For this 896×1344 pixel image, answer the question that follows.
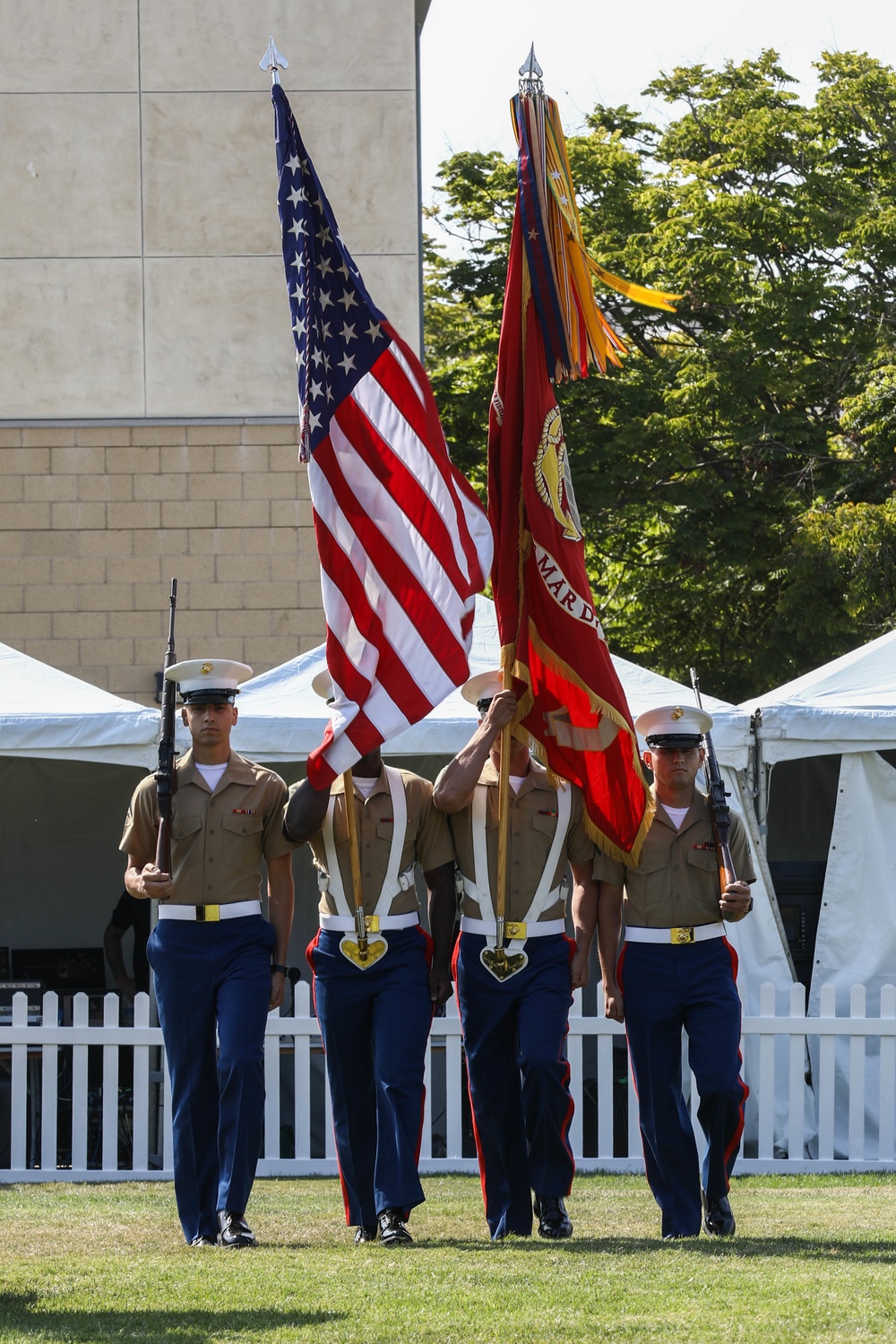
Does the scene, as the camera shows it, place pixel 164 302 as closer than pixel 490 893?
No

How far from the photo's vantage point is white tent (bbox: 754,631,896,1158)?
9016 millimetres

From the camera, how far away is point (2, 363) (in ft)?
46.9

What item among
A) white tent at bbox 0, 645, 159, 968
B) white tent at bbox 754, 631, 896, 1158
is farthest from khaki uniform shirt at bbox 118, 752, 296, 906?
white tent at bbox 0, 645, 159, 968

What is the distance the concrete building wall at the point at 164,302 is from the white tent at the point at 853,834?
5864mm

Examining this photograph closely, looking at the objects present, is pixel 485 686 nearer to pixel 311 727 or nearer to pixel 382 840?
pixel 382 840

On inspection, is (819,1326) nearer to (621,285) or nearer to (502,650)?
(502,650)

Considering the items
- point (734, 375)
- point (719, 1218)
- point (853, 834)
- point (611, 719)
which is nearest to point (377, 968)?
point (611, 719)

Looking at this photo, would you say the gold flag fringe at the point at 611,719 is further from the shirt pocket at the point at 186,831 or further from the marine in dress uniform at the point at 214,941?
the shirt pocket at the point at 186,831

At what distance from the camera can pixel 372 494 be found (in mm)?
6516

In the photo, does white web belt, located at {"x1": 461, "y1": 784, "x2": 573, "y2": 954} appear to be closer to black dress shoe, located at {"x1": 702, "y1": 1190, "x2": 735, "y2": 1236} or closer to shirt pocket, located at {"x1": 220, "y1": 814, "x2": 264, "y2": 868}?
shirt pocket, located at {"x1": 220, "y1": 814, "x2": 264, "y2": 868}

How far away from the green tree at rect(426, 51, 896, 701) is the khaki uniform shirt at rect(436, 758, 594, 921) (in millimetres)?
12158

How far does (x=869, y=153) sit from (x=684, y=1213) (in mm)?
17238

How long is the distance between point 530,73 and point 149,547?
8192mm

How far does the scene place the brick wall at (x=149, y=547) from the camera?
46.8 feet
